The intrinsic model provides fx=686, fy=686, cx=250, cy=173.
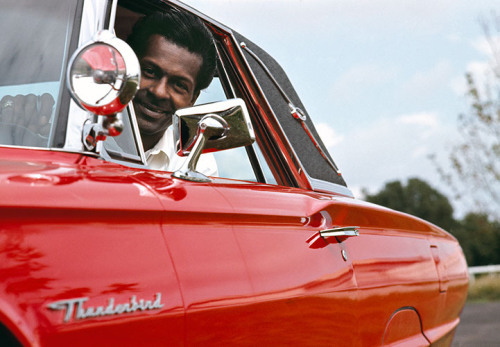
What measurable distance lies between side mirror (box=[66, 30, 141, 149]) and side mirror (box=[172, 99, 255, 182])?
0.30 metres

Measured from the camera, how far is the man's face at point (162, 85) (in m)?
2.26

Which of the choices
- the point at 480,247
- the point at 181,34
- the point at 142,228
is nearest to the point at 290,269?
the point at 142,228

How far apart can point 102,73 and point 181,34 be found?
1.07 metres

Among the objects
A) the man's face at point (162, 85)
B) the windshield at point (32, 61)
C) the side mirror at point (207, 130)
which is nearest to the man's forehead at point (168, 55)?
the man's face at point (162, 85)

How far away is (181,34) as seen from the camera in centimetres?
246

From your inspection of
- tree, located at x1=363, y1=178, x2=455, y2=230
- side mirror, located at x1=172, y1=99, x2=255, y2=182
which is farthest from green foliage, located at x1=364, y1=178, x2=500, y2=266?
side mirror, located at x1=172, y1=99, x2=255, y2=182

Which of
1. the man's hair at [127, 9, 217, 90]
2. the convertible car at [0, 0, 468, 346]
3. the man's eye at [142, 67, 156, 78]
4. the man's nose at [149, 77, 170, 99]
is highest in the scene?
the man's hair at [127, 9, 217, 90]

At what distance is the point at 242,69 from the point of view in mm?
2842

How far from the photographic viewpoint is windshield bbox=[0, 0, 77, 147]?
1665mm

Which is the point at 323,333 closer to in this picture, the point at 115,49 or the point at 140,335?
the point at 140,335

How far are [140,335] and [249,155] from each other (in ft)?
Answer: 4.76

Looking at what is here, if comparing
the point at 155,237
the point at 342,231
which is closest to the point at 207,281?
the point at 155,237

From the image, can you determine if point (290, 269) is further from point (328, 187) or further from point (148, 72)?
point (328, 187)

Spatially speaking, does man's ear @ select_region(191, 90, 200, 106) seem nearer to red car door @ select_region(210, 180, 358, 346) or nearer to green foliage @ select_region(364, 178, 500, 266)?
red car door @ select_region(210, 180, 358, 346)
